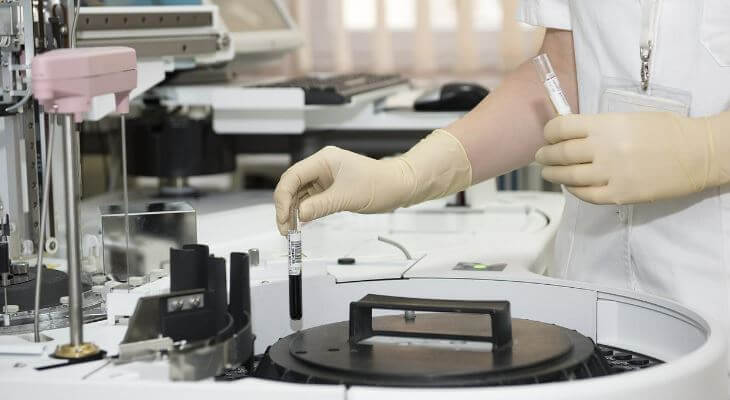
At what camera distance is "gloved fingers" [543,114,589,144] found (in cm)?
95

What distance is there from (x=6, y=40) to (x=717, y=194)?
701 millimetres

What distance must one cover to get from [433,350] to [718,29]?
0.50m

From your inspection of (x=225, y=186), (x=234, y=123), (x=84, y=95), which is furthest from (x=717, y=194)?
(x=225, y=186)

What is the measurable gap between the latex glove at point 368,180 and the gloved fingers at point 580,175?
0.17m

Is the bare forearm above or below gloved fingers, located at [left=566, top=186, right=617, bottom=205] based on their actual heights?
above

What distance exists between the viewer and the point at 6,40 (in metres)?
0.97

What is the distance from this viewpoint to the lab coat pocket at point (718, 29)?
103 centimetres

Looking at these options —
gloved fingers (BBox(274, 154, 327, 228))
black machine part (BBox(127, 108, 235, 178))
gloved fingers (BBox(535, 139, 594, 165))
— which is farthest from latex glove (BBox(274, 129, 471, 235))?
black machine part (BBox(127, 108, 235, 178))

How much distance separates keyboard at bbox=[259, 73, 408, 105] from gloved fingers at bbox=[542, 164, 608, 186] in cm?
82

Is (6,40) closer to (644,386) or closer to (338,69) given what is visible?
(644,386)

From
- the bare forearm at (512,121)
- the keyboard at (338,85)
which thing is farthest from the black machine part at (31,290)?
the keyboard at (338,85)

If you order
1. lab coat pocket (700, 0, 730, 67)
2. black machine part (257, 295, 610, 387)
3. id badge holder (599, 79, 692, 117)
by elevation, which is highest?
lab coat pocket (700, 0, 730, 67)

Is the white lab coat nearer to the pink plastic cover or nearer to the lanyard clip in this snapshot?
the lanyard clip

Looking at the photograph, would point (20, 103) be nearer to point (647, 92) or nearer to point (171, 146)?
point (647, 92)
